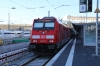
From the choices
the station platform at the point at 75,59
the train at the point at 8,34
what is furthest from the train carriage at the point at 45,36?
the train at the point at 8,34

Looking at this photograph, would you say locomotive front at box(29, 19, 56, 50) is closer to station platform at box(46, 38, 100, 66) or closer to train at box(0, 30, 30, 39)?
station platform at box(46, 38, 100, 66)

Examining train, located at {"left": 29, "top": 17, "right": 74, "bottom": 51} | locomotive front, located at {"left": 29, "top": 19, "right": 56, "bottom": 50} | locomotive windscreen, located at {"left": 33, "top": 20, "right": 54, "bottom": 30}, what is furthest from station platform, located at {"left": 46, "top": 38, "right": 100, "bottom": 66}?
locomotive windscreen, located at {"left": 33, "top": 20, "right": 54, "bottom": 30}

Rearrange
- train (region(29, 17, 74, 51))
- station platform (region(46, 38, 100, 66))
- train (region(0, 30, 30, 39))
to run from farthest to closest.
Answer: train (region(0, 30, 30, 39)) → train (region(29, 17, 74, 51)) → station platform (region(46, 38, 100, 66))

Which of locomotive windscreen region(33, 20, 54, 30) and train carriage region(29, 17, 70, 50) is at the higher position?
locomotive windscreen region(33, 20, 54, 30)

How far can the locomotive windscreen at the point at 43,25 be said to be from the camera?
1812 centimetres

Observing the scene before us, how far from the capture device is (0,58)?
1498cm

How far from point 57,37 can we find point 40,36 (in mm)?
1406

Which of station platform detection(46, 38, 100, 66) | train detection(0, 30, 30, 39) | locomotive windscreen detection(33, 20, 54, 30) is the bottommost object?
station platform detection(46, 38, 100, 66)

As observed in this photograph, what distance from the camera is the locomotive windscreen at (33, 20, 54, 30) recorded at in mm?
18125

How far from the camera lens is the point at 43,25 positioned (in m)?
18.2

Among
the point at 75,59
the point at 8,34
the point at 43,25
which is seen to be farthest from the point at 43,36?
the point at 8,34

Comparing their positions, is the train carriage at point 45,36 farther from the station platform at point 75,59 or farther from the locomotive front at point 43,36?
the station platform at point 75,59

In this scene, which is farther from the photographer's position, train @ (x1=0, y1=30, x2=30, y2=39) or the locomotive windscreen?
train @ (x1=0, y1=30, x2=30, y2=39)

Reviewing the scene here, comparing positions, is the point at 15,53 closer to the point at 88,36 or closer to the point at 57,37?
the point at 57,37
